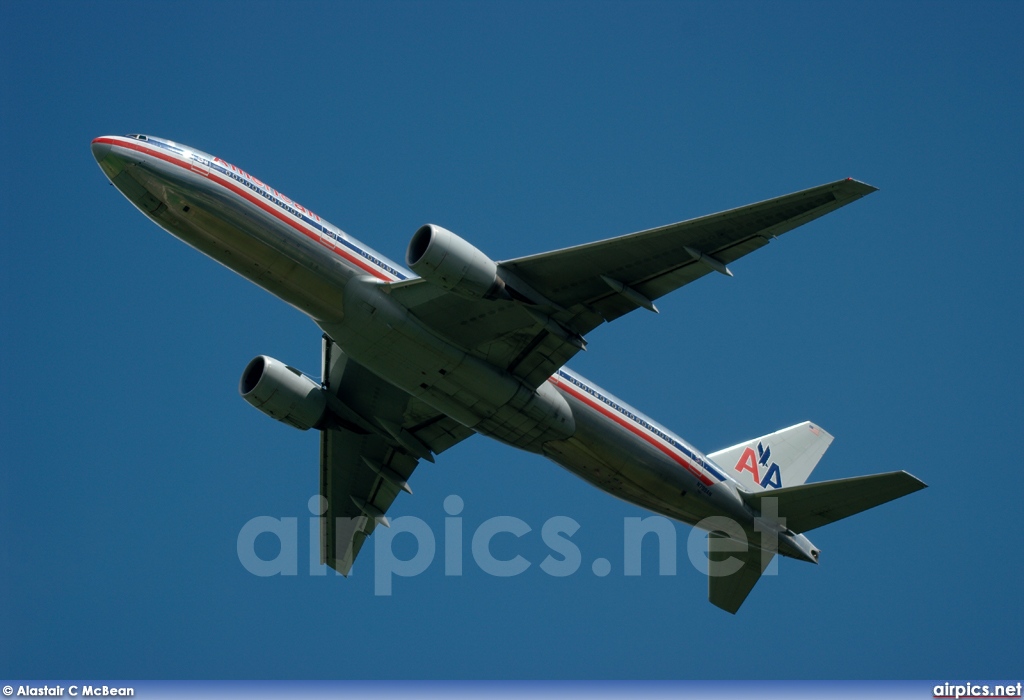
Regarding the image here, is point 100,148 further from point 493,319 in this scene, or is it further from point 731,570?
point 731,570

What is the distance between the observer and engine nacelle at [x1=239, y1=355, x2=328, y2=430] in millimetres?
33938

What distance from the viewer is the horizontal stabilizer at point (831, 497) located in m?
31.2

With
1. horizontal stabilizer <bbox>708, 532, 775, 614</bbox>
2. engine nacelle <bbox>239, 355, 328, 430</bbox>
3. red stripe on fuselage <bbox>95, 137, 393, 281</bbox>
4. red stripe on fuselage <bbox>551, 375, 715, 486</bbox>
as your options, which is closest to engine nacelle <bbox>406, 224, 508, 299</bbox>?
red stripe on fuselage <bbox>95, 137, 393, 281</bbox>

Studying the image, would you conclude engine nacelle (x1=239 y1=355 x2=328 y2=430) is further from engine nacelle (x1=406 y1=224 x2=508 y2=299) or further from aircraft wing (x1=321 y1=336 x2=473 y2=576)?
engine nacelle (x1=406 y1=224 x2=508 y2=299)

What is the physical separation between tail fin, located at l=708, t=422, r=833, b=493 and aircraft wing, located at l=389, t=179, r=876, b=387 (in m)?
9.40

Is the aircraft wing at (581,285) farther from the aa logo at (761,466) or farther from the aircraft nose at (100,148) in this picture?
the aa logo at (761,466)

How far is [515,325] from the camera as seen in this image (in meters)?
30.3

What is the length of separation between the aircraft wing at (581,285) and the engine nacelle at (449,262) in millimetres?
1029

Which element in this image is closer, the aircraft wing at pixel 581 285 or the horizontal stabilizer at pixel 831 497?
the aircraft wing at pixel 581 285

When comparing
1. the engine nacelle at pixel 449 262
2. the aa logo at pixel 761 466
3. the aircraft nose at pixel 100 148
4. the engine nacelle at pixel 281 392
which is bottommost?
the engine nacelle at pixel 281 392

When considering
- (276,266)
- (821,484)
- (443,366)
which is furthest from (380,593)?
(821,484)

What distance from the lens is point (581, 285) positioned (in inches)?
1169

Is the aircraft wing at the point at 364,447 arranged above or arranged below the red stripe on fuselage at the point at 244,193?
below

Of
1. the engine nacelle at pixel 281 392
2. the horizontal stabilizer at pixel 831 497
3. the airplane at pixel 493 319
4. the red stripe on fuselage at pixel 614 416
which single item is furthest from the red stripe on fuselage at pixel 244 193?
the horizontal stabilizer at pixel 831 497
